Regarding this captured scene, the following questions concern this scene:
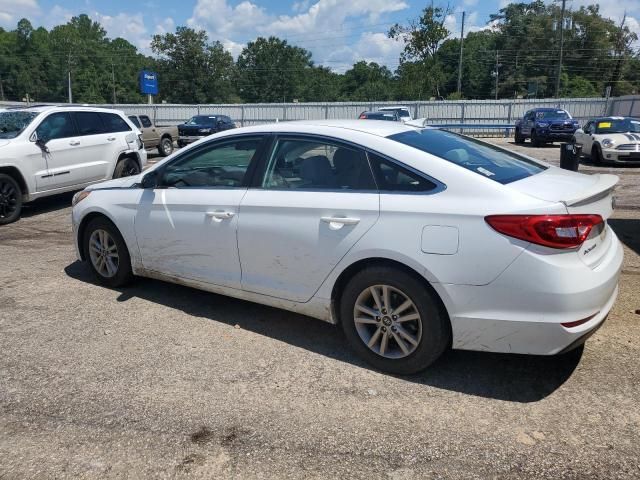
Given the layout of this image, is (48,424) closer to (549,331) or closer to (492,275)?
(492,275)

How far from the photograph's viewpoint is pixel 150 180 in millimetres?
4691

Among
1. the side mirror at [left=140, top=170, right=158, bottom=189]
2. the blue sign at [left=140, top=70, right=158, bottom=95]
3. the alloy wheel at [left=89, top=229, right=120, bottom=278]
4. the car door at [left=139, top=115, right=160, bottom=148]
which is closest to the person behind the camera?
the side mirror at [left=140, top=170, right=158, bottom=189]

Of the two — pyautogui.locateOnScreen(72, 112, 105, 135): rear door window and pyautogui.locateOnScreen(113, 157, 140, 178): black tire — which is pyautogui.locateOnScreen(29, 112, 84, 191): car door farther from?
pyautogui.locateOnScreen(113, 157, 140, 178): black tire

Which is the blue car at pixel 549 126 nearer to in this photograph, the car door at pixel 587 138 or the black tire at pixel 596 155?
the car door at pixel 587 138

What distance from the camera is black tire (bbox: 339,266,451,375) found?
325 cm

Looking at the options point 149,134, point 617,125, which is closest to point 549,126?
point 617,125

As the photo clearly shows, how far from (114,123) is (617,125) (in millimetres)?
14132

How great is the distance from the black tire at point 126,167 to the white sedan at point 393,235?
6192mm

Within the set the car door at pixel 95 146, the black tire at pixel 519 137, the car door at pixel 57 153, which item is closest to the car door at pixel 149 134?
the car door at pixel 95 146

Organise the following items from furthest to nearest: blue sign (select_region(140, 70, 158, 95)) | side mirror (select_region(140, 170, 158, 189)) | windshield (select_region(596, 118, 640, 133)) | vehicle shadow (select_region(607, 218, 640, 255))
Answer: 1. blue sign (select_region(140, 70, 158, 95))
2. windshield (select_region(596, 118, 640, 133))
3. vehicle shadow (select_region(607, 218, 640, 255))
4. side mirror (select_region(140, 170, 158, 189))

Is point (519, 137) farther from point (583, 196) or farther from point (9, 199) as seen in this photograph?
point (583, 196)

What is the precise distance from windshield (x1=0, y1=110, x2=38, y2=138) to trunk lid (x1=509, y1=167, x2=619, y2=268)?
8.28 meters

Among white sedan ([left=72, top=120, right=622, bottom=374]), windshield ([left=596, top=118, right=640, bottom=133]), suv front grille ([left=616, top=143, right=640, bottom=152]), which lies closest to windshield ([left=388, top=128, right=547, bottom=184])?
white sedan ([left=72, top=120, right=622, bottom=374])

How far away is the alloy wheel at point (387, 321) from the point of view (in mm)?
3373
